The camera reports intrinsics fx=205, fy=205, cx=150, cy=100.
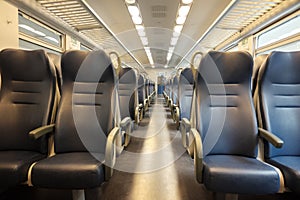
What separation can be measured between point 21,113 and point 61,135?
1.30 feet

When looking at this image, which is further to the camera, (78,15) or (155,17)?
(155,17)

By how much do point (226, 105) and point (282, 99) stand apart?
45 cm

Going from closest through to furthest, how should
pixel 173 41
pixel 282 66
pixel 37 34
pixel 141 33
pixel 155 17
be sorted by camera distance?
pixel 282 66 < pixel 37 34 < pixel 155 17 < pixel 141 33 < pixel 173 41

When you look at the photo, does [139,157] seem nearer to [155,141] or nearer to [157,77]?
[155,141]

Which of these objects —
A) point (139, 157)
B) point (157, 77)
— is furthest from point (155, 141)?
point (157, 77)

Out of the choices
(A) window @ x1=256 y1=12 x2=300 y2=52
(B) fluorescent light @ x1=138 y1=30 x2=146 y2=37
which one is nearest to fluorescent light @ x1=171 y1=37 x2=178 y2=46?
(B) fluorescent light @ x1=138 y1=30 x2=146 y2=37

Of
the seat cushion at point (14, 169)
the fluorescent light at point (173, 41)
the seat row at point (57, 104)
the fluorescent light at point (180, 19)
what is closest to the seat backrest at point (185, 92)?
the fluorescent light at point (180, 19)

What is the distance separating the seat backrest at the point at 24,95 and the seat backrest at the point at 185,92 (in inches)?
88.7

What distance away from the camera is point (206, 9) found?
4375mm

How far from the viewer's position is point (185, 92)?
11.6 ft

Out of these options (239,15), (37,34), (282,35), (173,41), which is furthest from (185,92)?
(173,41)

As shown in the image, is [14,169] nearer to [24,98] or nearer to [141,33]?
[24,98]

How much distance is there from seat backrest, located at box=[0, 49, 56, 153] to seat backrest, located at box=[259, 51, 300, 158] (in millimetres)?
1740

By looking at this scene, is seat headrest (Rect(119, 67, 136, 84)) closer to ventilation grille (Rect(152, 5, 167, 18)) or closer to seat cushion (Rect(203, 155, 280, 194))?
ventilation grille (Rect(152, 5, 167, 18))
